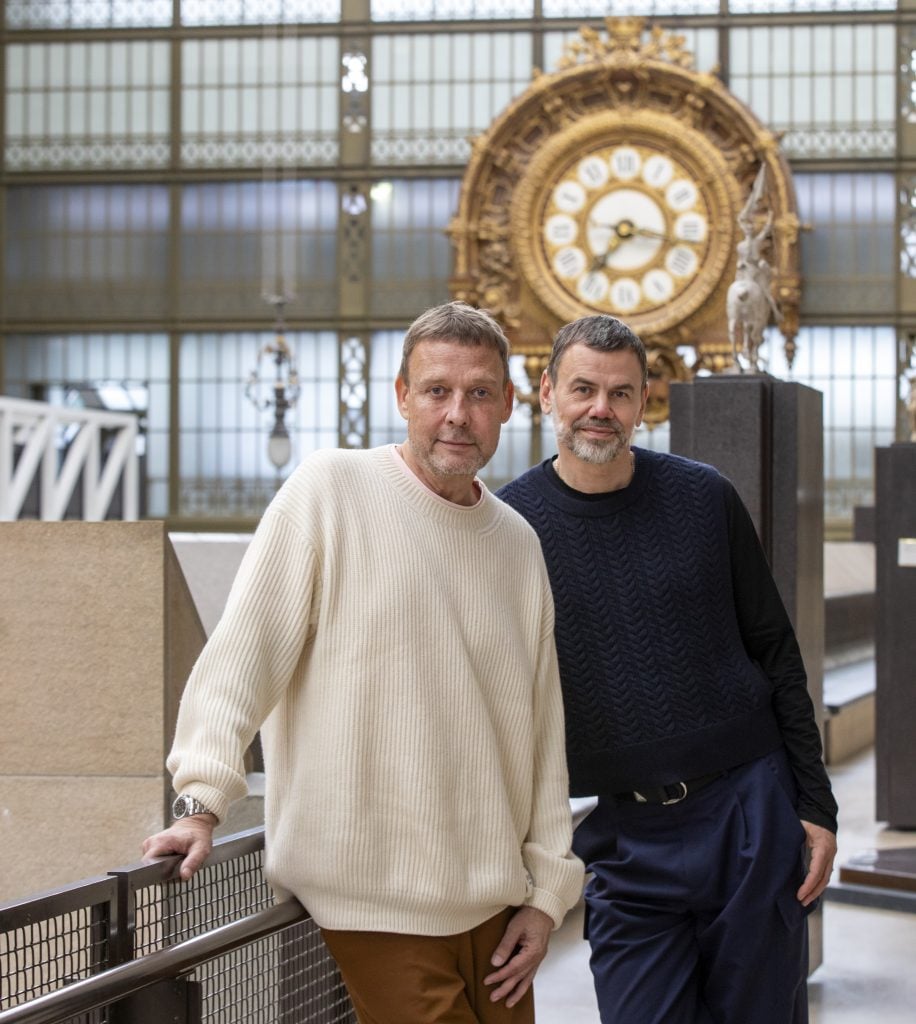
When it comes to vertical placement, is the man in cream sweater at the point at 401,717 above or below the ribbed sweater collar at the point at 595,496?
below

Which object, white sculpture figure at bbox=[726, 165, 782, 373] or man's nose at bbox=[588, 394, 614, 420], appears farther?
white sculpture figure at bbox=[726, 165, 782, 373]

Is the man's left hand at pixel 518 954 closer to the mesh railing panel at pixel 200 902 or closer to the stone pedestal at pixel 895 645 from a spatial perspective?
the mesh railing panel at pixel 200 902

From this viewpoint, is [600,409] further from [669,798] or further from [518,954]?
[518,954]

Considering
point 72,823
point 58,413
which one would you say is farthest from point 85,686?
point 58,413

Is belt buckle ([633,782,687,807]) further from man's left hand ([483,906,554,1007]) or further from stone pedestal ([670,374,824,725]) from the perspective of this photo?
stone pedestal ([670,374,824,725])

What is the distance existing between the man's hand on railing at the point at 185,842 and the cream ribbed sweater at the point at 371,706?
3cm

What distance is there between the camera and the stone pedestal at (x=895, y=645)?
6.98 metres

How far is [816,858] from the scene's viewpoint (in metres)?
2.69

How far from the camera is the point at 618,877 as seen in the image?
107 inches

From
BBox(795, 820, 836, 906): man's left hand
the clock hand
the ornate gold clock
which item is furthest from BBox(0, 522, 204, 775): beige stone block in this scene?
the clock hand

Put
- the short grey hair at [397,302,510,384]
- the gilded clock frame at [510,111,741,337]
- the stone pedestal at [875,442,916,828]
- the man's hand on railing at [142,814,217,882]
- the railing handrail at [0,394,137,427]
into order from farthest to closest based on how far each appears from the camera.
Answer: the gilded clock frame at [510,111,741,337], the railing handrail at [0,394,137,427], the stone pedestal at [875,442,916,828], the short grey hair at [397,302,510,384], the man's hand on railing at [142,814,217,882]

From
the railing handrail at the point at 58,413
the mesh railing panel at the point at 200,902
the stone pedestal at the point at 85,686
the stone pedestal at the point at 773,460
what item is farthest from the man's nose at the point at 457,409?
the railing handrail at the point at 58,413

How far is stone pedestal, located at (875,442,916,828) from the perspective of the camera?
6984 millimetres

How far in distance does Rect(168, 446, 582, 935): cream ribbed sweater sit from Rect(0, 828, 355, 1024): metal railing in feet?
0.31
